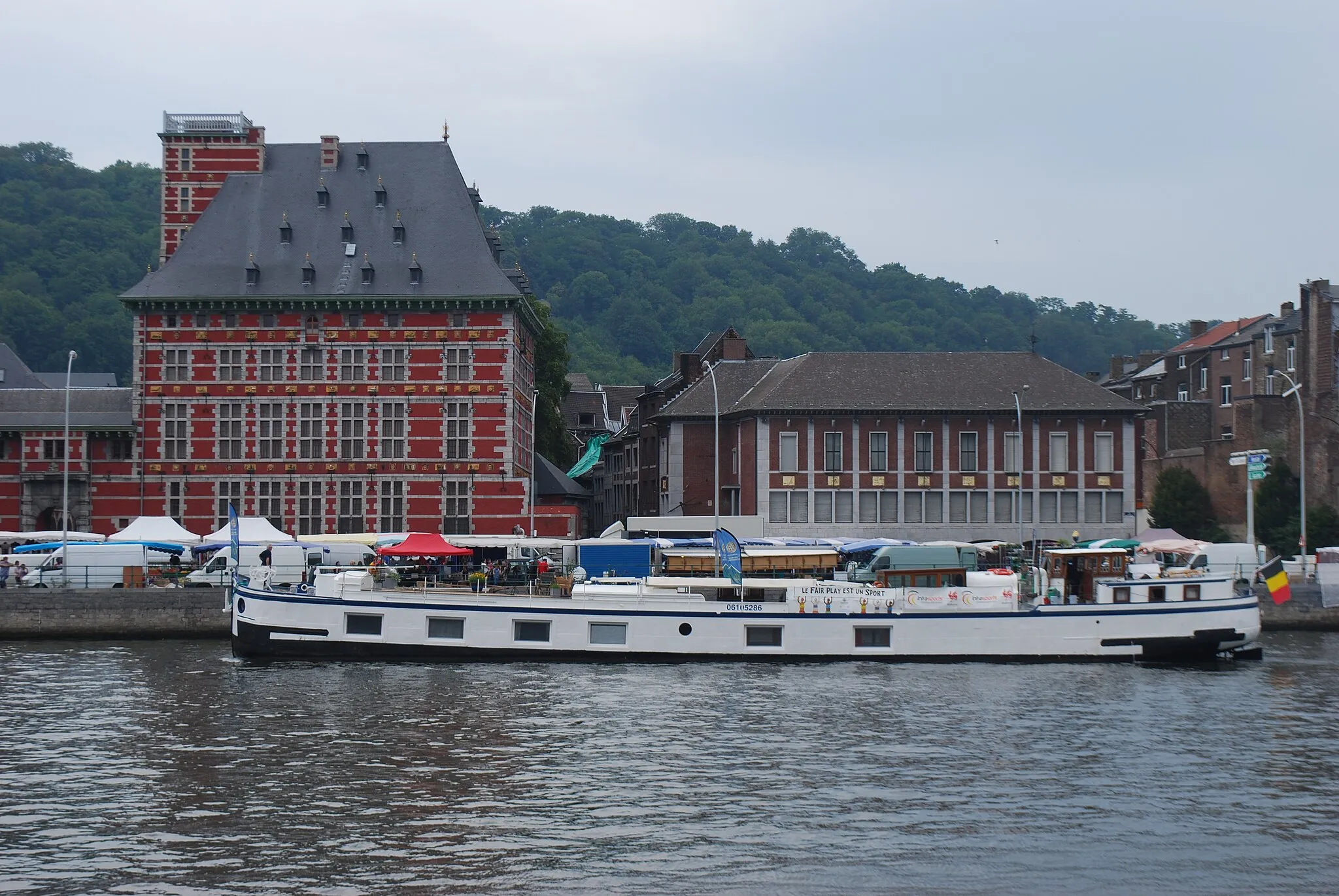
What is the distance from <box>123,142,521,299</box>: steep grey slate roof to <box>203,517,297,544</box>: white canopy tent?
54.4 feet

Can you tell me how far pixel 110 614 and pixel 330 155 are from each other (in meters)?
36.1

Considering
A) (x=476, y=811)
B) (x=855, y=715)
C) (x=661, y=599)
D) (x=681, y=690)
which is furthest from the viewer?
(x=661, y=599)

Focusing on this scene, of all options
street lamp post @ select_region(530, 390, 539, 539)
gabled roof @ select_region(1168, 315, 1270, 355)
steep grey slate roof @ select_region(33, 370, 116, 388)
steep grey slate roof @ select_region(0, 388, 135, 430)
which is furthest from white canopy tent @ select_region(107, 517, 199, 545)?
gabled roof @ select_region(1168, 315, 1270, 355)

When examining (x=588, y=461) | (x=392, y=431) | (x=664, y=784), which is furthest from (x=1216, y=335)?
(x=664, y=784)

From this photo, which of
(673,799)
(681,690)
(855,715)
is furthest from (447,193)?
(673,799)

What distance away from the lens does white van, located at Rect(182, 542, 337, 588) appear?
5866cm

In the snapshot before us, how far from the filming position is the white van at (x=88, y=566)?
192ft

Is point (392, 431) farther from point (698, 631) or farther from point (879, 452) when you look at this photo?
point (698, 631)

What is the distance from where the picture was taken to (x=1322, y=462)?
3285 inches

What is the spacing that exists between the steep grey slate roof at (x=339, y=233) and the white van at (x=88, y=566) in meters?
20.3

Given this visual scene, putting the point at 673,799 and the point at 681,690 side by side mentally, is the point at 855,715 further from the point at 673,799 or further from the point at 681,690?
the point at 673,799

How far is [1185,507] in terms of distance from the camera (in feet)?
288

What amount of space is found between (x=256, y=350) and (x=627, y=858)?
6197 centimetres

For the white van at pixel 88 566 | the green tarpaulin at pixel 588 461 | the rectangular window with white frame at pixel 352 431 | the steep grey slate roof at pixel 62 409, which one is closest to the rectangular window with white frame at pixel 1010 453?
the green tarpaulin at pixel 588 461
